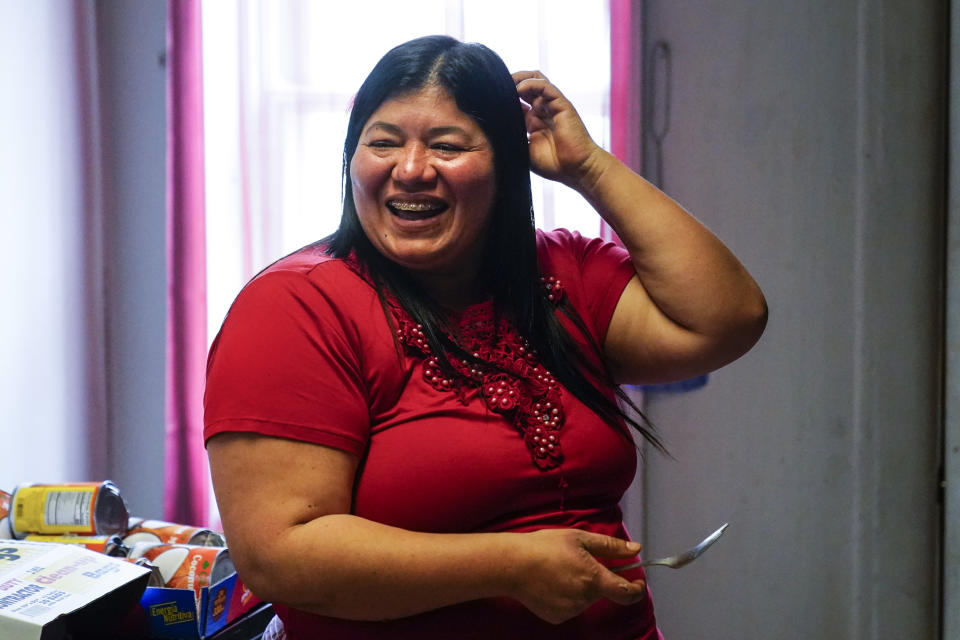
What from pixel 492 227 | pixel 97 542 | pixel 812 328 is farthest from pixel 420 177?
pixel 812 328

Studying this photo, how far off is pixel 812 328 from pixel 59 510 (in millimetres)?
1691

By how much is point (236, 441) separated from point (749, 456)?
160 cm

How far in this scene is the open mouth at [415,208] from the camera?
3.10 feet

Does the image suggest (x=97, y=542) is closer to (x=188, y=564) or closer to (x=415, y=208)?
(x=188, y=564)

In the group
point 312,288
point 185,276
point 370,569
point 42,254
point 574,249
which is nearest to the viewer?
point 370,569

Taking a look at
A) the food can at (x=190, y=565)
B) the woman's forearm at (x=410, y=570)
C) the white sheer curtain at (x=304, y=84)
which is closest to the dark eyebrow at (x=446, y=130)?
the woman's forearm at (x=410, y=570)

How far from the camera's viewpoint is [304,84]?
2090 mm

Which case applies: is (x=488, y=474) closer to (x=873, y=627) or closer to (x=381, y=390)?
(x=381, y=390)

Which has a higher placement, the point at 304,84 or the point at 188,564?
the point at 304,84

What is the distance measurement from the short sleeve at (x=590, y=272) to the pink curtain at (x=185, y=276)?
4.11 ft

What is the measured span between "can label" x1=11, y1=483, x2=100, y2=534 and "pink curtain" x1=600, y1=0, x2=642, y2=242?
143 centimetres

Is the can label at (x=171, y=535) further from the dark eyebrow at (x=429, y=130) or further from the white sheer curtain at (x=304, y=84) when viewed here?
the dark eyebrow at (x=429, y=130)

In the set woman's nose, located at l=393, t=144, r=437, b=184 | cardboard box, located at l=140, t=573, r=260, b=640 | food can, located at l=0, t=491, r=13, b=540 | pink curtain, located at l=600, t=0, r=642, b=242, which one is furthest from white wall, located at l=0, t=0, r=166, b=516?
woman's nose, located at l=393, t=144, r=437, b=184

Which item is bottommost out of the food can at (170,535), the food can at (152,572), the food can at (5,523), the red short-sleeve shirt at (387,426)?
the food can at (170,535)
